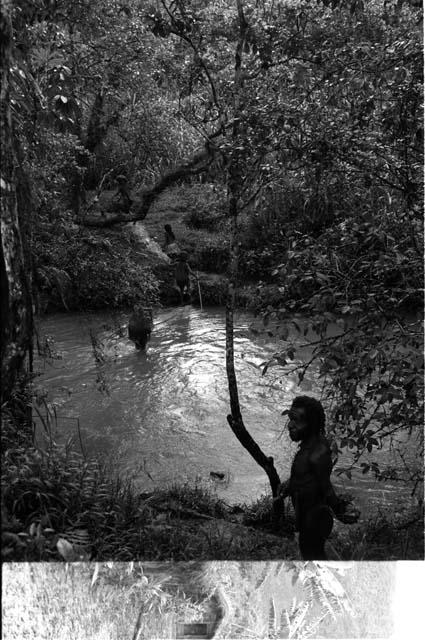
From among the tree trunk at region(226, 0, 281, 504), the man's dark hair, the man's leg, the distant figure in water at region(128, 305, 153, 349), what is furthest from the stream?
the man's leg

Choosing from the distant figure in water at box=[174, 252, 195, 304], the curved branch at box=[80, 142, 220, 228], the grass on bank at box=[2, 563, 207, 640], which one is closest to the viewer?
the grass on bank at box=[2, 563, 207, 640]

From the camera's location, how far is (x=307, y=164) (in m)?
4.77

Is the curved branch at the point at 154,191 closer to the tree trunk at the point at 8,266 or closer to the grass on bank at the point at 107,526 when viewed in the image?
the grass on bank at the point at 107,526

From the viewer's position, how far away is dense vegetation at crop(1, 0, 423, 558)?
3.63m

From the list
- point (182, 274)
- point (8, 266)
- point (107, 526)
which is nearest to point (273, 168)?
point (107, 526)

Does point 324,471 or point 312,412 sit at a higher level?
point 312,412

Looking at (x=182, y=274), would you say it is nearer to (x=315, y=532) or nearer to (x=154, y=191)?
(x=154, y=191)

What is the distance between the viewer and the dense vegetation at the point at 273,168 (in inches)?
143

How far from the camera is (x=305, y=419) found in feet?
12.2

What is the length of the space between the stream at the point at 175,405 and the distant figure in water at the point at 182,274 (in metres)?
0.87

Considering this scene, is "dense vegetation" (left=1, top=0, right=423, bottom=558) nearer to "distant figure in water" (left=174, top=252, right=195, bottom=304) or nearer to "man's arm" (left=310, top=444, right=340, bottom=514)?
"man's arm" (left=310, top=444, right=340, bottom=514)

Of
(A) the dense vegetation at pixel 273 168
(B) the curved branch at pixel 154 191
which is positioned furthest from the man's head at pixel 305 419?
(B) the curved branch at pixel 154 191

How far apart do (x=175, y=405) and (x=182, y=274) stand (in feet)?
13.3

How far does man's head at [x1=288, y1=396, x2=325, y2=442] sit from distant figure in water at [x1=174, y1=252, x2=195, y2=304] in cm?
810
